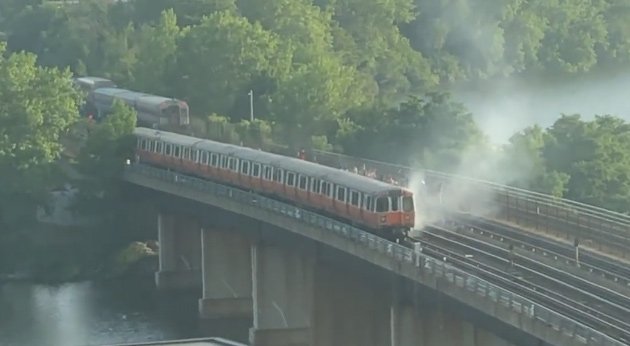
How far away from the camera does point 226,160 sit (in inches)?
3002

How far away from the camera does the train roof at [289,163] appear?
61.2 metres

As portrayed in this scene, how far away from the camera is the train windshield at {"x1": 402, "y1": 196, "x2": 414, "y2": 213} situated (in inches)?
2339

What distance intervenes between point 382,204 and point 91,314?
1976 cm

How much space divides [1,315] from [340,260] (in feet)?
64.7

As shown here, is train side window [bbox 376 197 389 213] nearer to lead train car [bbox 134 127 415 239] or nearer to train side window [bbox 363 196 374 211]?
lead train car [bbox 134 127 415 239]

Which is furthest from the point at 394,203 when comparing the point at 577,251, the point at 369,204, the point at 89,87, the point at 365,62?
the point at 365,62

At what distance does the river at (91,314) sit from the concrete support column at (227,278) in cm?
102

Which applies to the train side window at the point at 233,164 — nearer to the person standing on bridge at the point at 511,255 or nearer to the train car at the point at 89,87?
the person standing on bridge at the point at 511,255

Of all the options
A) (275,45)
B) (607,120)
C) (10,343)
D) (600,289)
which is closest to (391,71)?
(275,45)

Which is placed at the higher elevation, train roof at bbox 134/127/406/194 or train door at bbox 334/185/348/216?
train roof at bbox 134/127/406/194

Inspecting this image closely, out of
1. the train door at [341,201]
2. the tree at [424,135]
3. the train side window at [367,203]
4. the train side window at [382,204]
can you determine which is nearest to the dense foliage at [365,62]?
the tree at [424,135]

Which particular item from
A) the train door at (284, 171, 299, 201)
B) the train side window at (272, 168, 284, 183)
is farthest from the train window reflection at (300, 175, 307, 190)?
the train side window at (272, 168, 284, 183)

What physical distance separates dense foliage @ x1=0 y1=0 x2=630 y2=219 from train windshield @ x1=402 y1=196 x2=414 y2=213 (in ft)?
43.6

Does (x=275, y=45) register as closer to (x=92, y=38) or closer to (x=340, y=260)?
(x=92, y=38)
